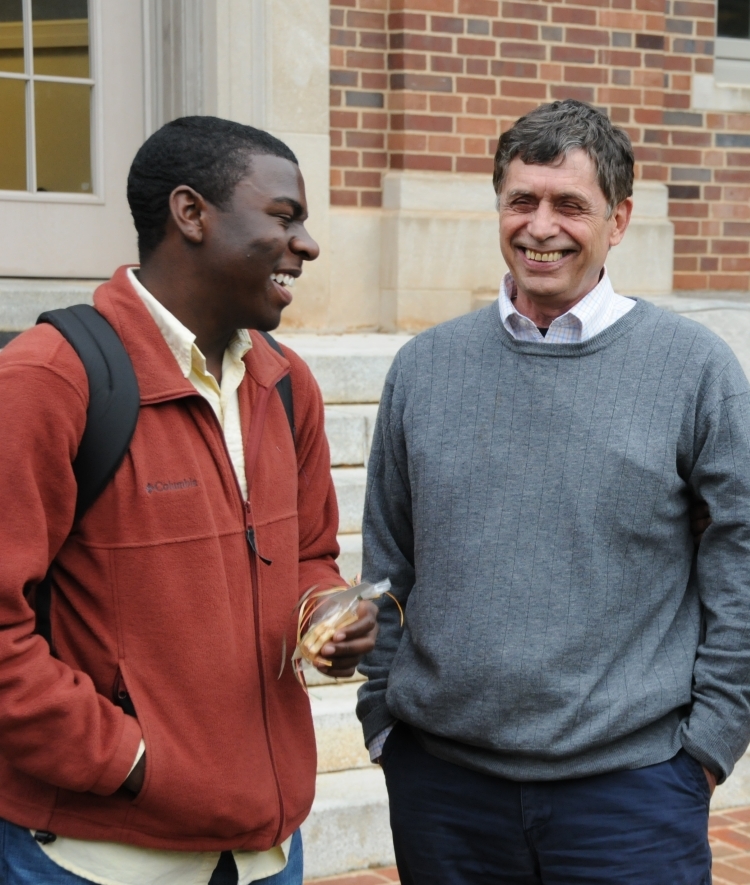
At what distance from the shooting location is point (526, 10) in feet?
21.2

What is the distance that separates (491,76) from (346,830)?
378 centimetres

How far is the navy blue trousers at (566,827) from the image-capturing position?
8.00ft

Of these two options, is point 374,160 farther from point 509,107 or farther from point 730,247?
point 730,247

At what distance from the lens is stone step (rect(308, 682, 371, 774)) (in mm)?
4324

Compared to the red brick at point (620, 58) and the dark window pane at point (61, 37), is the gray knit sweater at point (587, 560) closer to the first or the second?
the dark window pane at point (61, 37)

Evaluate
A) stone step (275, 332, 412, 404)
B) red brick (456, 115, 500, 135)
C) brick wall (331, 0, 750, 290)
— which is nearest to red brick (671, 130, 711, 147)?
brick wall (331, 0, 750, 290)

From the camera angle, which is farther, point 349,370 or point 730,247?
point 730,247

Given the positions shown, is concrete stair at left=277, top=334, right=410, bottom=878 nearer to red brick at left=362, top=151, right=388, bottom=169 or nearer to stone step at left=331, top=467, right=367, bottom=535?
stone step at left=331, top=467, right=367, bottom=535

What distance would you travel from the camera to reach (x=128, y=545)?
2104 millimetres

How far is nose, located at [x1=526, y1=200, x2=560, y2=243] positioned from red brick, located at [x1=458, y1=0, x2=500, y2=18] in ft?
13.3

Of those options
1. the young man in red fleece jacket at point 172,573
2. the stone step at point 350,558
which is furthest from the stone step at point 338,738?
the young man in red fleece jacket at point 172,573

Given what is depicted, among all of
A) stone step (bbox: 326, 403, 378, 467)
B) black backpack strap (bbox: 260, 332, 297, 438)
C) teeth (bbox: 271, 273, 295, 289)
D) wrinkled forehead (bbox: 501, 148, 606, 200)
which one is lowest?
stone step (bbox: 326, 403, 378, 467)

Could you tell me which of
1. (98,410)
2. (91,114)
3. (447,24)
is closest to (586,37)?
(447,24)

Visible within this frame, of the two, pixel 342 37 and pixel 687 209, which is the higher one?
pixel 342 37
